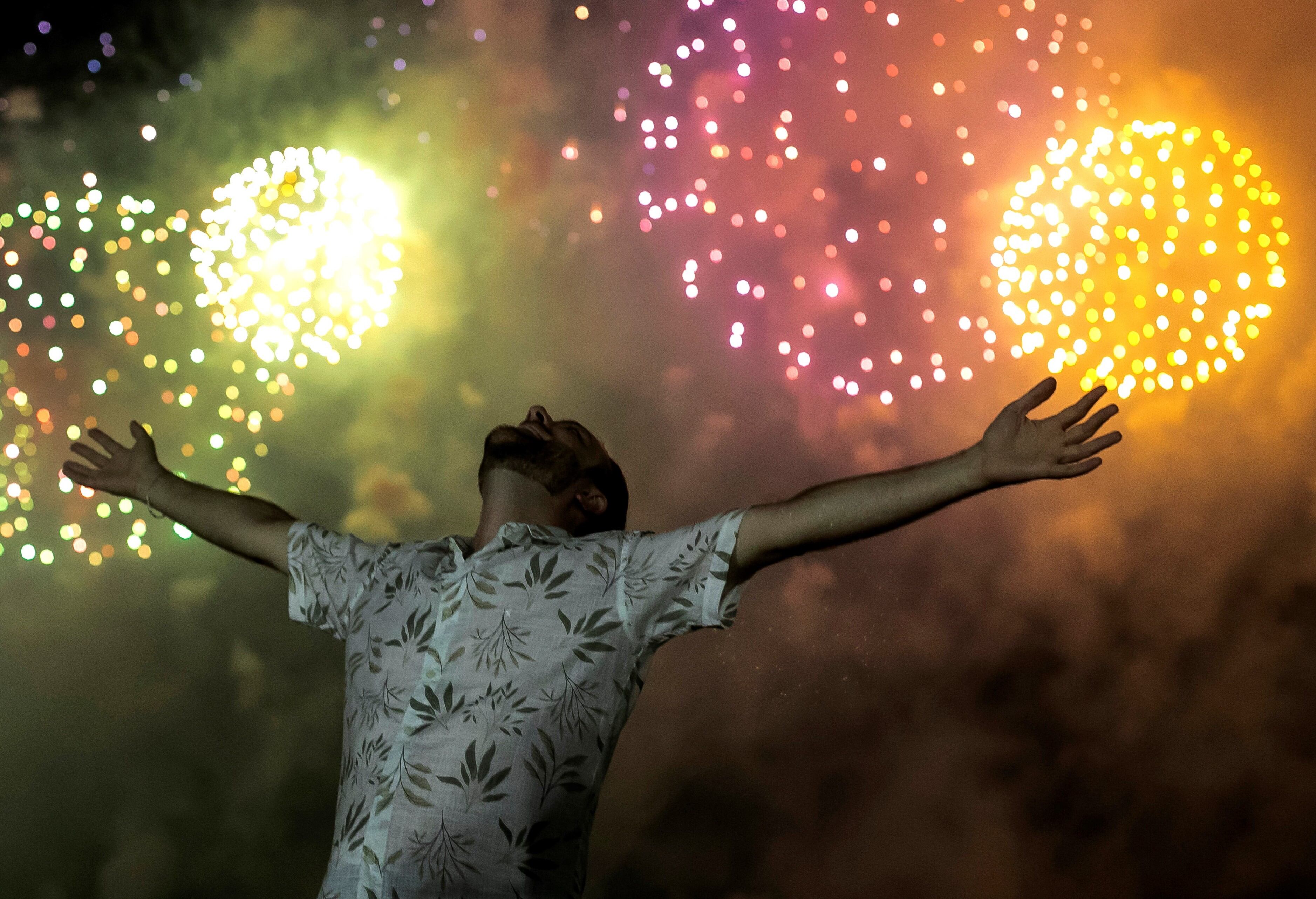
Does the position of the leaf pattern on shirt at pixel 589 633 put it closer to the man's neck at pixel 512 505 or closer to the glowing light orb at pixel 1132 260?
the man's neck at pixel 512 505

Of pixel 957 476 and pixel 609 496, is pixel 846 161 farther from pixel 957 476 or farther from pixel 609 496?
pixel 957 476

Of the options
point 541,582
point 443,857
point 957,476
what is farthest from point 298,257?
point 957,476

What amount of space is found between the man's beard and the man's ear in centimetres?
3

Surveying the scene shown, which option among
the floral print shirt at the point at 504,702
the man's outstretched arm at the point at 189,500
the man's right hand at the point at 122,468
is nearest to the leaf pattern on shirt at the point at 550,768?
the floral print shirt at the point at 504,702

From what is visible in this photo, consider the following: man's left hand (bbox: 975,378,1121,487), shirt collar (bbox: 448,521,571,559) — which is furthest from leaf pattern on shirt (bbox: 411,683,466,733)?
man's left hand (bbox: 975,378,1121,487)

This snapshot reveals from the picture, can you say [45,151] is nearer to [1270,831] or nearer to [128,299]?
[128,299]

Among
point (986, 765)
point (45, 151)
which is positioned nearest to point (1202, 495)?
point (986, 765)

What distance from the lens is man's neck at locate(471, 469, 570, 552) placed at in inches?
73.8

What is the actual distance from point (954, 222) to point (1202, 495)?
123 centimetres

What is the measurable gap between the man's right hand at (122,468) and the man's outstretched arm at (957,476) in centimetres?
130

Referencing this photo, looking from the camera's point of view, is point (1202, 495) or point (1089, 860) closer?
point (1089, 860)

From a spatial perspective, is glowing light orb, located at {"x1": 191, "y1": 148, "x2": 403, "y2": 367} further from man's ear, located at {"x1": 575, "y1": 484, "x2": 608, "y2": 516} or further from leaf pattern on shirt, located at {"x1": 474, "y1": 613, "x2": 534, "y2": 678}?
leaf pattern on shirt, located at {"x1": 474, "y1": 613, "x2": 534, "y2": 678}

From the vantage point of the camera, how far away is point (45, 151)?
3084 mm

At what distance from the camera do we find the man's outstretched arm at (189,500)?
2.02 metres
